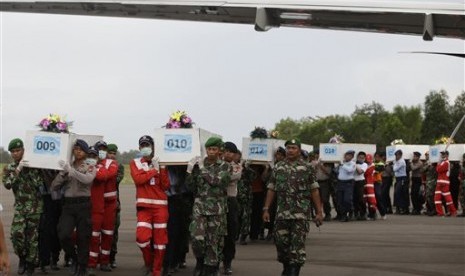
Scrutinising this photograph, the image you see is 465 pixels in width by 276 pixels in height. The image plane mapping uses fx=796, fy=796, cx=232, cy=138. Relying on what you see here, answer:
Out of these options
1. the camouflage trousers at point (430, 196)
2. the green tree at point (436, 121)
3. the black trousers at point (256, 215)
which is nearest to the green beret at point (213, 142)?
the black trousers at point (256, 215)

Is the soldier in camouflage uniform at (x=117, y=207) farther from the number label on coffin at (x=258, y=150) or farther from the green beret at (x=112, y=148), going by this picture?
the number label on coffin at (x=258, y=150)

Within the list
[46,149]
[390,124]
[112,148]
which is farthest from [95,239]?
[390,124]

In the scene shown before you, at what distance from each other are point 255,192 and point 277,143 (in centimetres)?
117

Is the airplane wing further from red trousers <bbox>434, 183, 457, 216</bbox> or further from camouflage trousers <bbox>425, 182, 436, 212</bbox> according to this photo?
camouflage trousers <bbox>425, 182, 436, 212</bbox>

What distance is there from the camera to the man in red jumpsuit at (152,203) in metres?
10.4

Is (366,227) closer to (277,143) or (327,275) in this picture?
(277,143)

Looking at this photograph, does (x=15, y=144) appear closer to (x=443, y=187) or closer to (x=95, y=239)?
(x=95, y=239)

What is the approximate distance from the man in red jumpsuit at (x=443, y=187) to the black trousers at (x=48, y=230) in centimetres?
1384

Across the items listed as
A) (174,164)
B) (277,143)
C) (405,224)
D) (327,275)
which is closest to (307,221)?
(327,275)

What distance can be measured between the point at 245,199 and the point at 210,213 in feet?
13.4

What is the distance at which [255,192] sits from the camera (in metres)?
15.2

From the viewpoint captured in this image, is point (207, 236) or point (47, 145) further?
point (47, 145)

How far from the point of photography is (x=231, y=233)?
11328 millimetres

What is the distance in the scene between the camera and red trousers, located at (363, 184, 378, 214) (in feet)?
73.0
